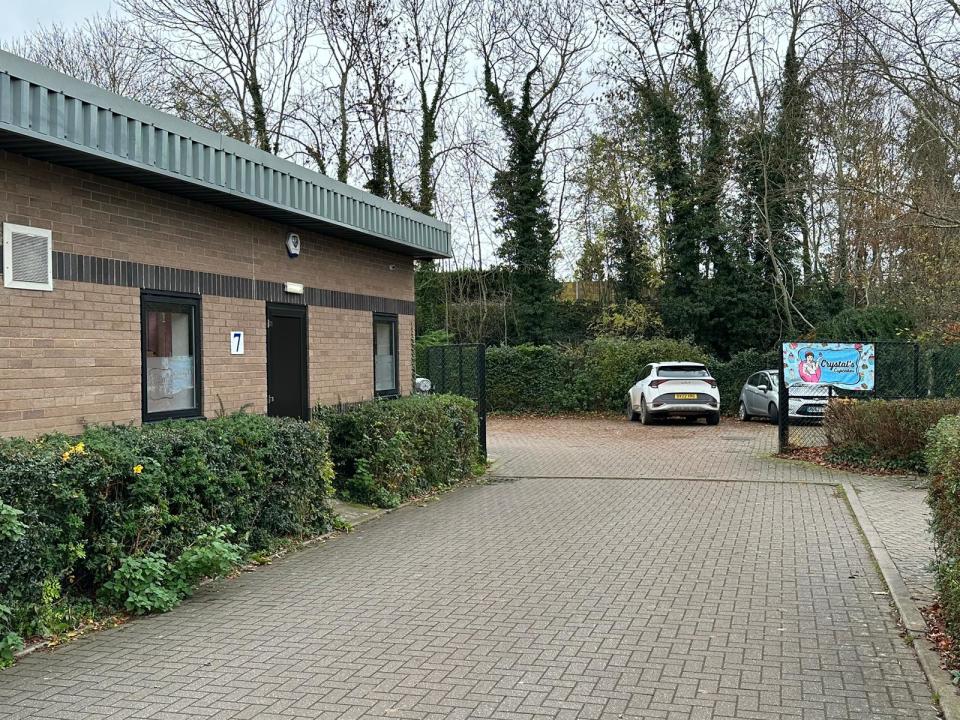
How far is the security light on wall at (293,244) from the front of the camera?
11.7 meters

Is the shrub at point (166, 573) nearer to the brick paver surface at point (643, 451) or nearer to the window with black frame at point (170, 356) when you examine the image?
the window with black frame at point (170, 356)

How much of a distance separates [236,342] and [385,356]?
434 centimetres

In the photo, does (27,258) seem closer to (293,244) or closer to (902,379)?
(293,244)

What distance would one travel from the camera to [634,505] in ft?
37.6

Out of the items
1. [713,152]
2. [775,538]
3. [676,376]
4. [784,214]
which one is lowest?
[775,538]

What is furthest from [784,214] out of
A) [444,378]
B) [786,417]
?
[444,378]

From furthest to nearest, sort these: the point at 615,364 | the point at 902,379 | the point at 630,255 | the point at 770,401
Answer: the point at 630,255 < the point at 615,364 < the point at 770,401 < the point at 902,379

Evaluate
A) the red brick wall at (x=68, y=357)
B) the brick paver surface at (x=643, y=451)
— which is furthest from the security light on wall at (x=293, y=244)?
the brick paver surface at (x=643, y=451)

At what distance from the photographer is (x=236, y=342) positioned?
10.7 m

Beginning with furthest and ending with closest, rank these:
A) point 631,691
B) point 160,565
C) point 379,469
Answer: point 379,469
point 160,565
point 631,691

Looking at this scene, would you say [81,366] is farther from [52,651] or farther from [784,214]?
[784,214]

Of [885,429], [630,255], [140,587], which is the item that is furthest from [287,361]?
[630,255]

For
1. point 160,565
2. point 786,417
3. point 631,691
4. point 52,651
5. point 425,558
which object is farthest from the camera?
point 786,417

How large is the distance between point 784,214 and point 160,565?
89.6 ft
